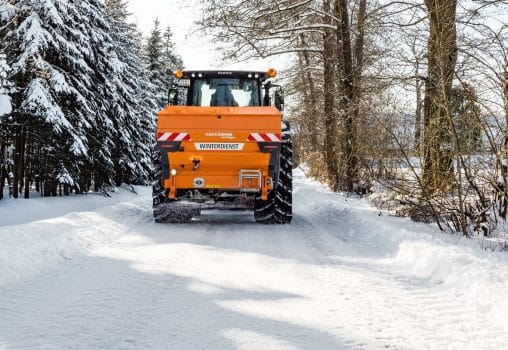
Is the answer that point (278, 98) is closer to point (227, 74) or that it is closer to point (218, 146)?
point (227, 74)

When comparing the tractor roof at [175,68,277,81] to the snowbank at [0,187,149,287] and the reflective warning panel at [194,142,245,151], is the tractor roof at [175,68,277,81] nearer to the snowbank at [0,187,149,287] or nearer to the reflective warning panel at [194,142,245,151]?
the reflective warning panel at [194,142,245,151]

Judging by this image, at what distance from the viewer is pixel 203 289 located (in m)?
5.11

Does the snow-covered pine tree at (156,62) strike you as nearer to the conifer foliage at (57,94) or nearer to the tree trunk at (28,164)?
the conifer foliage at (57,94)

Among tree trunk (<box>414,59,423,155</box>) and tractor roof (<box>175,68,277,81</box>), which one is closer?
tree trunk (<box>414,59,423,155</box>)

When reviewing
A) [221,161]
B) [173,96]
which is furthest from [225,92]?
[221,161]

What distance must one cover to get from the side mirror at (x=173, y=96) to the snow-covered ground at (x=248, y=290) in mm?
3449

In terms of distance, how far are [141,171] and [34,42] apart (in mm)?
15044

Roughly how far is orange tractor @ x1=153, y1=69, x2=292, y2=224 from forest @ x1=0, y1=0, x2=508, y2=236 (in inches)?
77.7

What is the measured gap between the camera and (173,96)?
11.3 meters

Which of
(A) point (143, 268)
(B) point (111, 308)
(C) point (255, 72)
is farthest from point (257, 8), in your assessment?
(B) point (111, 308)

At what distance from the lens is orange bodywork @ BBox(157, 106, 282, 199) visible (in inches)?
384

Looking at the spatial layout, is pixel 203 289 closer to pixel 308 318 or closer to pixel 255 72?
pixel 308 318

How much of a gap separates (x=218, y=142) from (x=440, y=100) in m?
4.04

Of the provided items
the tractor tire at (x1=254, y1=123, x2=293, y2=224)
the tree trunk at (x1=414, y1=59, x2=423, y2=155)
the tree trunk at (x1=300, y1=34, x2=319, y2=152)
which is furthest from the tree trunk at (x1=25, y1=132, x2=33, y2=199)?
the tree trunk at (x1=414, y1=59, x2=423, y2=155)
